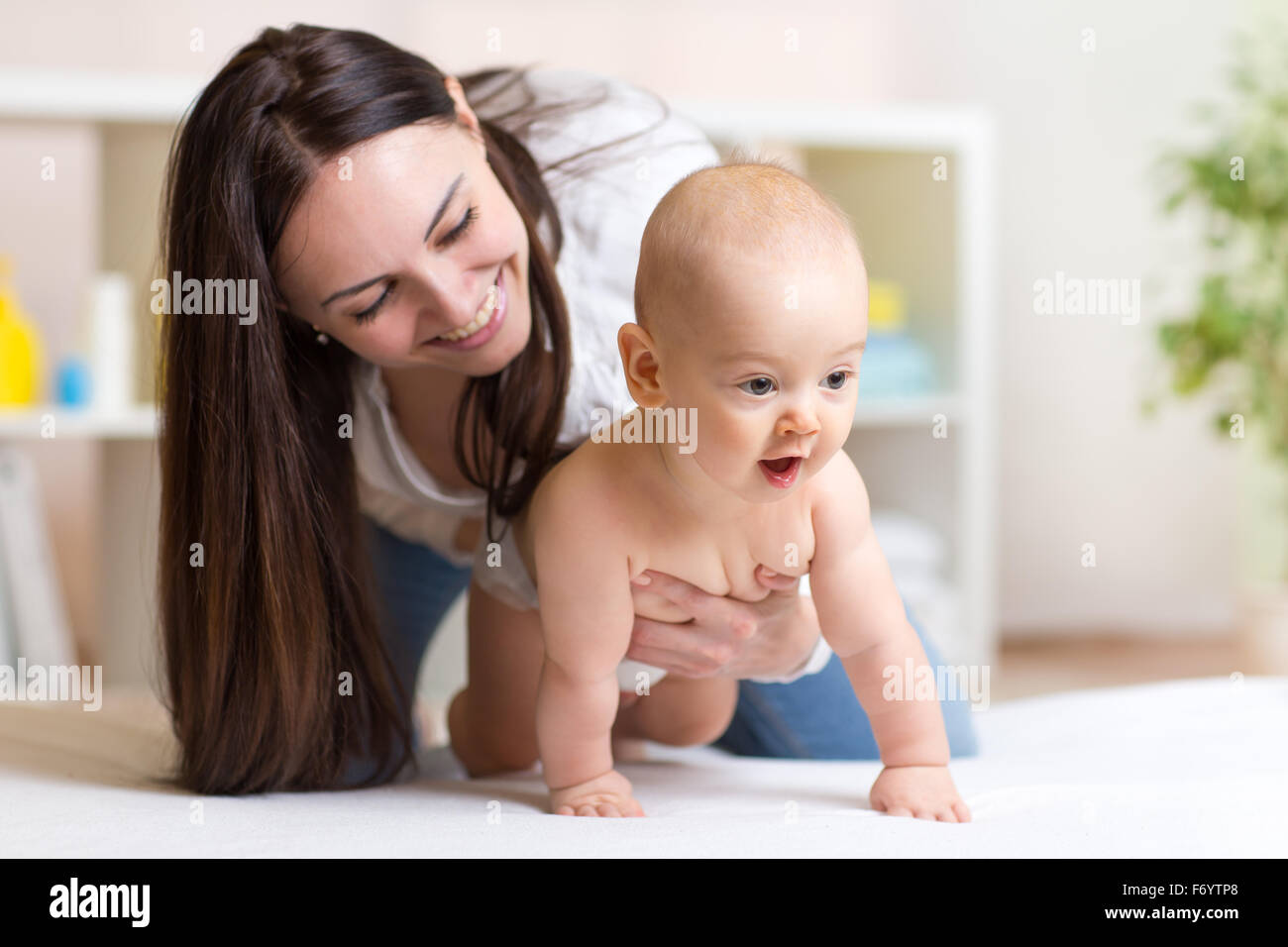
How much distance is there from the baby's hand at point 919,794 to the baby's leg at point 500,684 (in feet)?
1.22

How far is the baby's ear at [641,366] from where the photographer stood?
878mm

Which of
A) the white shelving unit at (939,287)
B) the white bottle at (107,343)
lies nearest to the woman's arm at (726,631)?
the white shelving unit at (939,287)

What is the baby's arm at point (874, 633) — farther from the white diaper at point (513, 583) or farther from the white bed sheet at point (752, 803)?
the white diaper at point (513, 583)

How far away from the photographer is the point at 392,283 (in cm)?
102

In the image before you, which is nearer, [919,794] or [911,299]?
[919,794]

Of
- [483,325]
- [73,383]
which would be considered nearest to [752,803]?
[483,325]

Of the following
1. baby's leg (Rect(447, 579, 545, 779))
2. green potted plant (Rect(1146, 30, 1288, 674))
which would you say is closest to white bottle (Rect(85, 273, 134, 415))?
baby's leg (Rect(447, 579, 545, 779))

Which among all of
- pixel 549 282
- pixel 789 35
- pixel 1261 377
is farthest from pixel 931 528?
pixel 549 282

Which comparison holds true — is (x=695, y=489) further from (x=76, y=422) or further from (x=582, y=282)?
(x=76, y=422)

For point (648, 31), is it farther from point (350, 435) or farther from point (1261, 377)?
point (350, 435)

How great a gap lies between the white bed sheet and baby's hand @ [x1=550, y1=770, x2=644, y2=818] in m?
0.02

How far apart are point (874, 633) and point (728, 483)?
195 mm

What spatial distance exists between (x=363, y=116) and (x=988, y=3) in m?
2.39

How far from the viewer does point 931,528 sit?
8.60ft
